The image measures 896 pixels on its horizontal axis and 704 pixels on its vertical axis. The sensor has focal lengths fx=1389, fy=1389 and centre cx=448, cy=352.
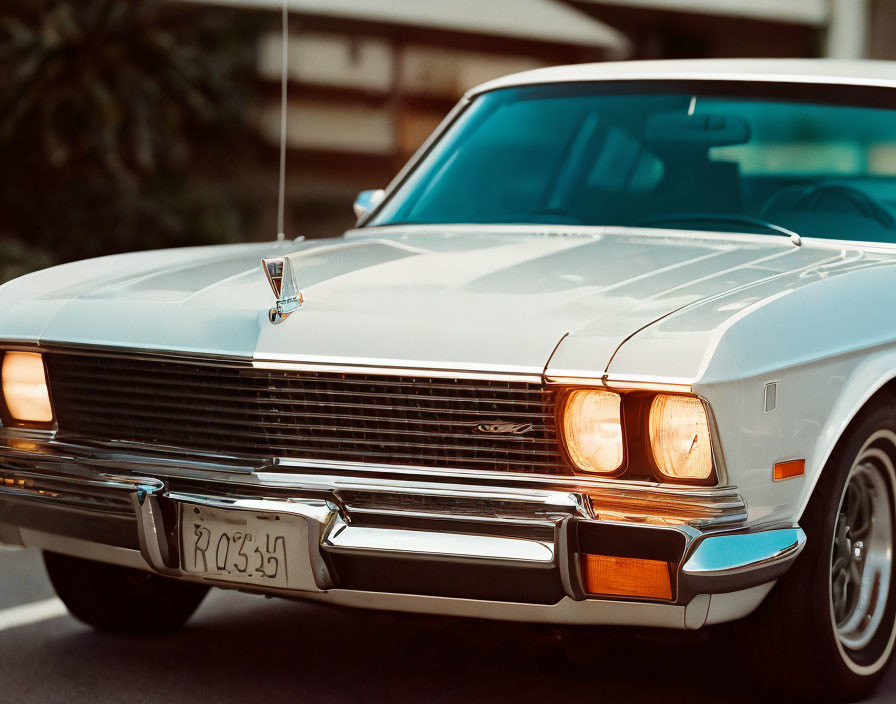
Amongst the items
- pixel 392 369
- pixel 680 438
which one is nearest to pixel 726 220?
pixel 680 438

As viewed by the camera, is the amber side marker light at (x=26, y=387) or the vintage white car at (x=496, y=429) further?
the amber side marker light at (x=26, y=387)

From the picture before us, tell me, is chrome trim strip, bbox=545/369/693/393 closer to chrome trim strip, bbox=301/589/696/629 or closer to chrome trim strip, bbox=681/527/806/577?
chrome trim strip, bbox=681/527/806/577

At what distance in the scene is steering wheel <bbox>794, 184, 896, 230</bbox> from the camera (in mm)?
3914

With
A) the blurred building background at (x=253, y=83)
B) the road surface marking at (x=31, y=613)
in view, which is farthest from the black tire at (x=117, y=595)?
the blurred building background at (x=253, y=83)

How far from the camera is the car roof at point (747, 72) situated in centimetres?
419

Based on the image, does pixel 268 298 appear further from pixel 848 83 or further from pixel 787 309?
pixel 848 83

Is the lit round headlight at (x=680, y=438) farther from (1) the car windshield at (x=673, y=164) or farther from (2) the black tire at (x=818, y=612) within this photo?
(1) the car windshield at (x=673, y=164)

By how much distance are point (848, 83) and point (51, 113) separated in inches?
816

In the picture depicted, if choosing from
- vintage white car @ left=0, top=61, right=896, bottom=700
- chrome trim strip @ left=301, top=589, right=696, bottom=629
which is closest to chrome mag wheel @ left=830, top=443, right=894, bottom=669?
vintage white car @ left=0, top=61, right=896, bottom=700

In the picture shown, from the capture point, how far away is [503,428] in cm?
288

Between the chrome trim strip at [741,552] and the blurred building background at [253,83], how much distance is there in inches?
831

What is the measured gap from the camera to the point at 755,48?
32000 millimetres

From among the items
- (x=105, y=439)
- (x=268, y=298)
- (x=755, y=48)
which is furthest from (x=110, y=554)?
(x=755, y=48)

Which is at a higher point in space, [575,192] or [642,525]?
[575,192]
